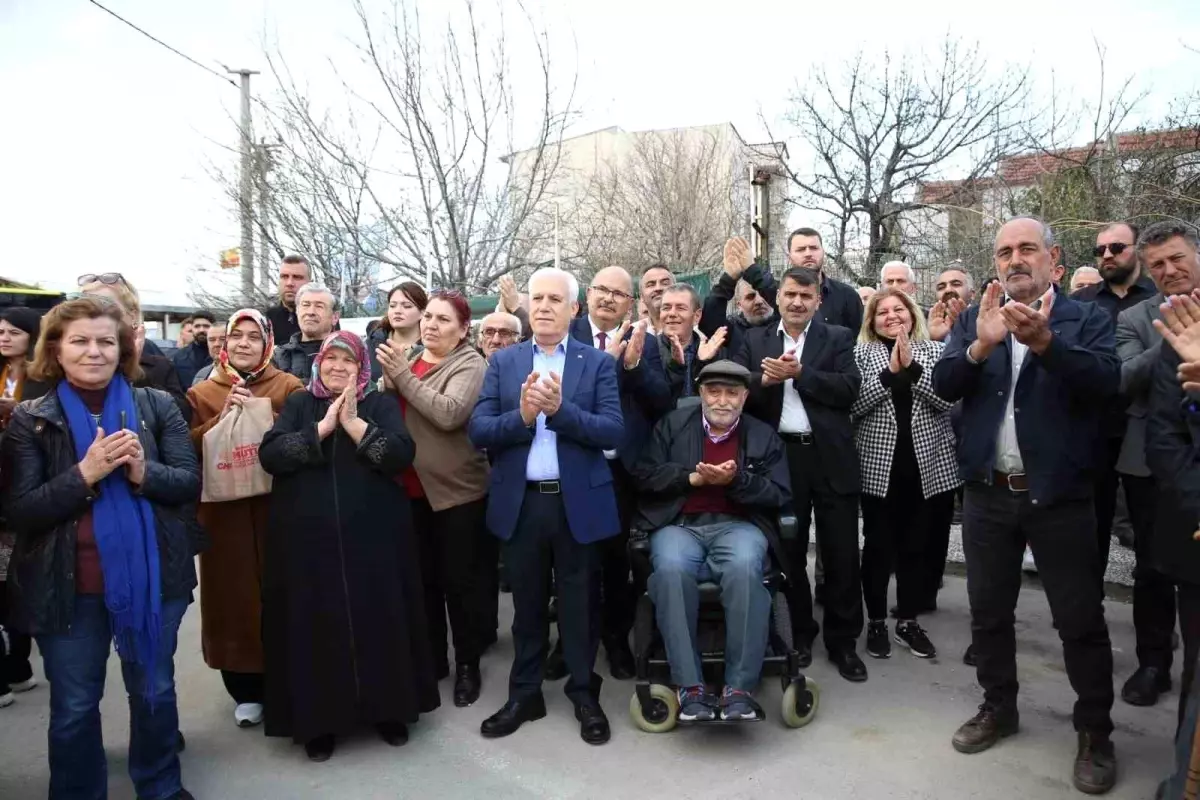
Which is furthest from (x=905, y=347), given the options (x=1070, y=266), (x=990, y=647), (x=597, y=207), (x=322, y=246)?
(x=597, y=207)

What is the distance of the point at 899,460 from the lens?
14.6 ft

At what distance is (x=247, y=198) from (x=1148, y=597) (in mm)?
10340

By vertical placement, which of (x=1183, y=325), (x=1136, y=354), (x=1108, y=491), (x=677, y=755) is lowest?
(x=677, y=755)

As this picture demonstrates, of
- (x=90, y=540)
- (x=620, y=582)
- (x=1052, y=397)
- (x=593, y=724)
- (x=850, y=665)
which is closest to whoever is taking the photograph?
(x=90, y=540)

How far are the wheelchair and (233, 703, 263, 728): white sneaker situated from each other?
175 cm

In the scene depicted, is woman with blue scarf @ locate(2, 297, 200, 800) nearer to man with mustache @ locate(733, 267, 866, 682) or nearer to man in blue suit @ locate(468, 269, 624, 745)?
man in blue suit @ locate(468, 269, 624, 745)

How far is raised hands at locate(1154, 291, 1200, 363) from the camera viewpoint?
8.22 feet

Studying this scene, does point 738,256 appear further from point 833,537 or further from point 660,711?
point 660,711

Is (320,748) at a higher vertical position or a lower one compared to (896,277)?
lower

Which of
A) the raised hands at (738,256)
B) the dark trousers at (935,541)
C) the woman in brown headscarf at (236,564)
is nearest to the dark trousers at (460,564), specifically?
the woman in brown headscarf at (236,564)

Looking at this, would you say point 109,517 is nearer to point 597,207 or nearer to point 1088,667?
point 1088,667

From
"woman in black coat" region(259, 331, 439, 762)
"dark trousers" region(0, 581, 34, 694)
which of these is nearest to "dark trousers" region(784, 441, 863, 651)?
"woman in black coat" region(259, 331, 439, 762)

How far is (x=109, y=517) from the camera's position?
9.27ft

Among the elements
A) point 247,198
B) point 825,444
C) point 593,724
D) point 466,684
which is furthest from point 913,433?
point 247,198
